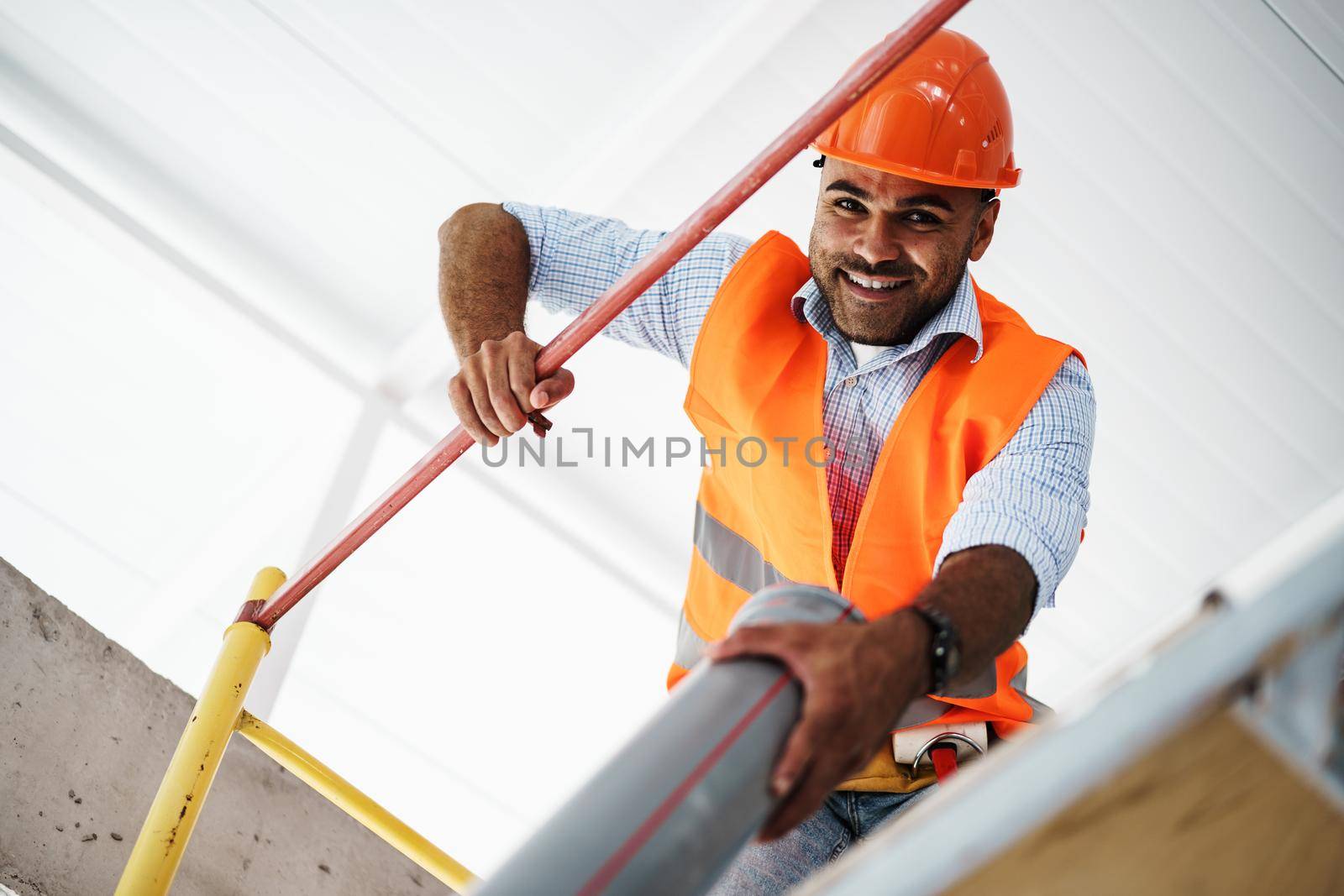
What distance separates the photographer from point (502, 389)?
2318 millimetres

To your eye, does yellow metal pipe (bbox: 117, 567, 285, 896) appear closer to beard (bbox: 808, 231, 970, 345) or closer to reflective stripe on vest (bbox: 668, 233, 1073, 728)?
reflective stripe on vest (bbox: 668, 233, 1073, 728)

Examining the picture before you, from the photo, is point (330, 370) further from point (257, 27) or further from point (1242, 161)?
point (1242, 161)

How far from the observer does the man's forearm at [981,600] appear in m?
1.45

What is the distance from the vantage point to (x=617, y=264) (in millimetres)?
2891

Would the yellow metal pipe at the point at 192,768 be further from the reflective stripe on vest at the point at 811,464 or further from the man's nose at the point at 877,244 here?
the man's nose at the point at 877,244

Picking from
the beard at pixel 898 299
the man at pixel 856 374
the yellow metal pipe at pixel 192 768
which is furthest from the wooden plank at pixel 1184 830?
the beard at pixel 898 299

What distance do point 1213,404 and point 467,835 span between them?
20.7ft

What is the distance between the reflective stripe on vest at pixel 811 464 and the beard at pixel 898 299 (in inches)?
3.5

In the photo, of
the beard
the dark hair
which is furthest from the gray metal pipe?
the dark hair

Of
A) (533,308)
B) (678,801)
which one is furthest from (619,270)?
(533,308)

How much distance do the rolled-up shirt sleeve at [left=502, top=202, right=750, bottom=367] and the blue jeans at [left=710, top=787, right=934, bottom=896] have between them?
110 cm

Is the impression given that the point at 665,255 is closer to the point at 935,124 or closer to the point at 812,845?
the point at 935,124

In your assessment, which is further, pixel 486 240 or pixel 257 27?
pixel 257 27

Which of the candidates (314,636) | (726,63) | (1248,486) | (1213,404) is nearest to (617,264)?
(726,63)
